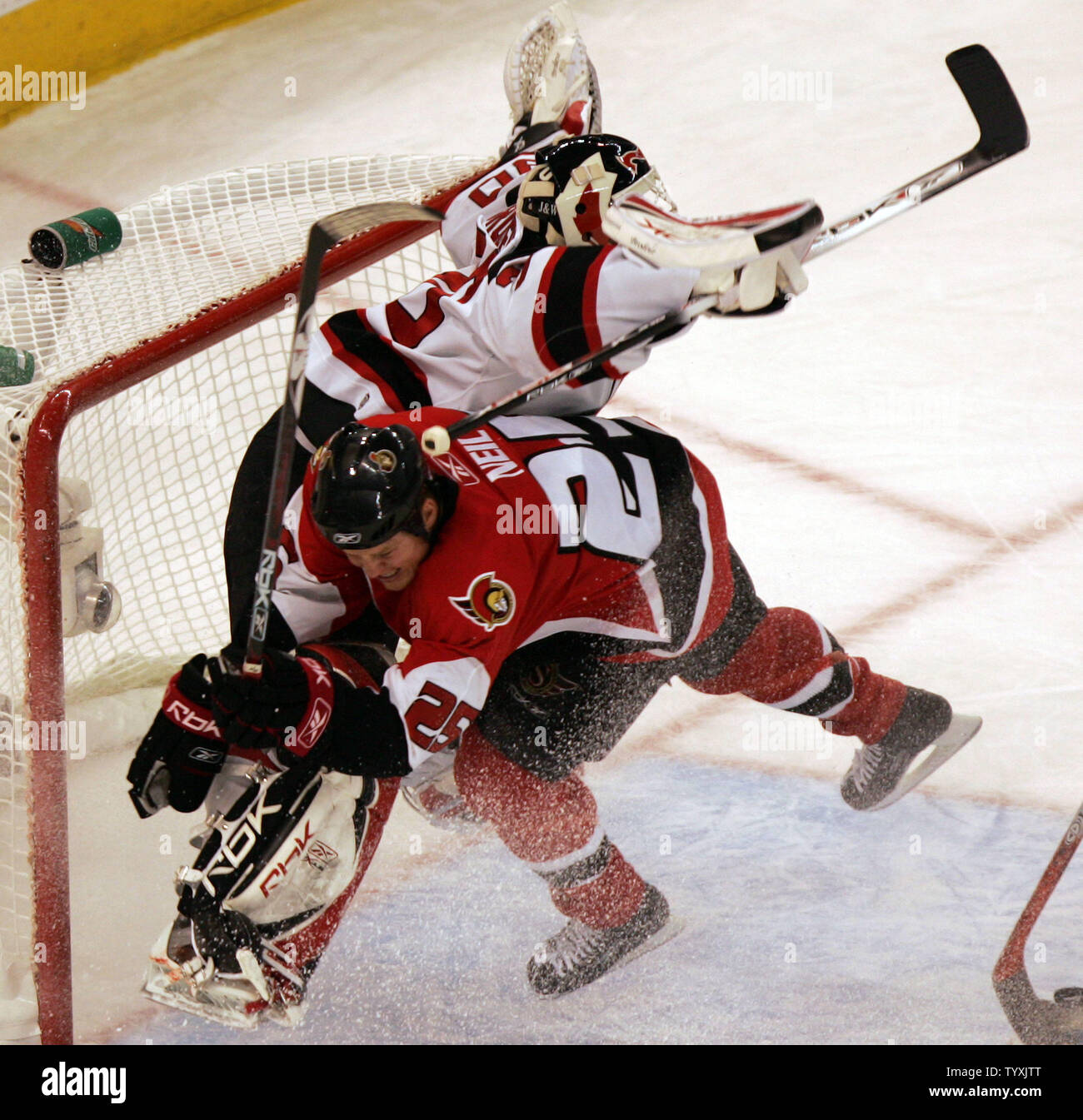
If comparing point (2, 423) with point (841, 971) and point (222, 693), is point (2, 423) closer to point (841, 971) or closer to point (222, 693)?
point (222, 693)

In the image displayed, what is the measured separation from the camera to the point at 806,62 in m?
5.20

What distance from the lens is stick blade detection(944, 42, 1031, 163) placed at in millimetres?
2324

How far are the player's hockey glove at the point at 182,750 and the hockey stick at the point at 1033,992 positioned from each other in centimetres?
131

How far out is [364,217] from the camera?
2.05m

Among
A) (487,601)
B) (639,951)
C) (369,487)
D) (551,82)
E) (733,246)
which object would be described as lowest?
(639,951)

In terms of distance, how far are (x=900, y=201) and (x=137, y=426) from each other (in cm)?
158

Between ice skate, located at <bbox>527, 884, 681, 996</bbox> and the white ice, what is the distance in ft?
0.11

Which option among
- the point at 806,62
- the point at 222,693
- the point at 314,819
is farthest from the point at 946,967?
the point at 806,62

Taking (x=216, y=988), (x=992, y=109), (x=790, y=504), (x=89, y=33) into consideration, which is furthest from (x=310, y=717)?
(x=89, y=33)

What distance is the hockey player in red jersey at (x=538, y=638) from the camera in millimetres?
2037

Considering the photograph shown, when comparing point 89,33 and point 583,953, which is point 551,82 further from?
point 89,33

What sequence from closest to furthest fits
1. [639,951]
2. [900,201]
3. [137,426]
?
[900,201] < [639,951] < [137,426]

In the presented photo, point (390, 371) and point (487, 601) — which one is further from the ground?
point (390, 371)

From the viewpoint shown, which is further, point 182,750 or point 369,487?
point 182,750
